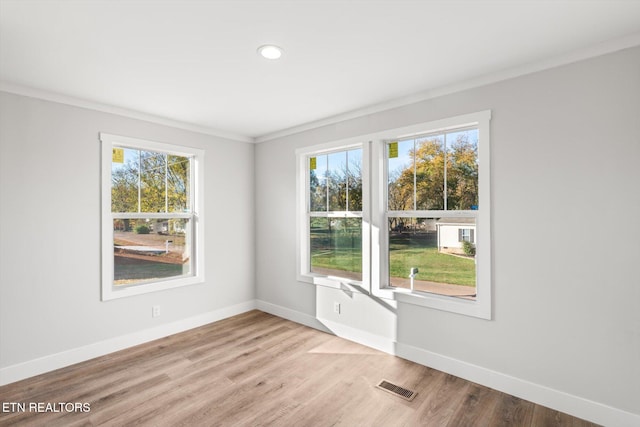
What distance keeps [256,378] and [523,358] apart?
2.17m

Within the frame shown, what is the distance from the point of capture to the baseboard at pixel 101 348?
285 cm

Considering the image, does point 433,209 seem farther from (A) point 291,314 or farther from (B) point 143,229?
(B) point 143,229

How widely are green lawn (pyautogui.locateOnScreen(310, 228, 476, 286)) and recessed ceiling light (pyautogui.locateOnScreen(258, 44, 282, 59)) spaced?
206 cm

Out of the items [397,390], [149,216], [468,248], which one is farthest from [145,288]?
[468,248]

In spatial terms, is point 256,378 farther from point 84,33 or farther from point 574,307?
point 84,33

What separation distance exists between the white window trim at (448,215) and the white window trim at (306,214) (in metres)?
0.09

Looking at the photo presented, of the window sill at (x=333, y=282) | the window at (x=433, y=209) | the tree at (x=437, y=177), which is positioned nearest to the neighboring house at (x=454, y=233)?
the window at (x=433, y=209)

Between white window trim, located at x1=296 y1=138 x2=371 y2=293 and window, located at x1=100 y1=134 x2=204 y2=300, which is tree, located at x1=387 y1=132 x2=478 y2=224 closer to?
white window trim, located at x1=296 y1=138 x2=371 y2=293

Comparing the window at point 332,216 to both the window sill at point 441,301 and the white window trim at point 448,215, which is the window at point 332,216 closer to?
the white window trim at point 448,215

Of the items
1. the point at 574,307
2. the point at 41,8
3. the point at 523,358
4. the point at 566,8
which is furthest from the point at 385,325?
the point at 41,8

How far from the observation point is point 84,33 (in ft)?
6.74

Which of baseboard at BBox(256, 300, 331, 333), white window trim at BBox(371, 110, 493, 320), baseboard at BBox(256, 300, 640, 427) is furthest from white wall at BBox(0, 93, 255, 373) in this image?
white window trim at BBox(371, 110, 493, 320)

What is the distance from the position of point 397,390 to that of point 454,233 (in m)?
1.44

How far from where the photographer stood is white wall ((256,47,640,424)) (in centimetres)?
217
